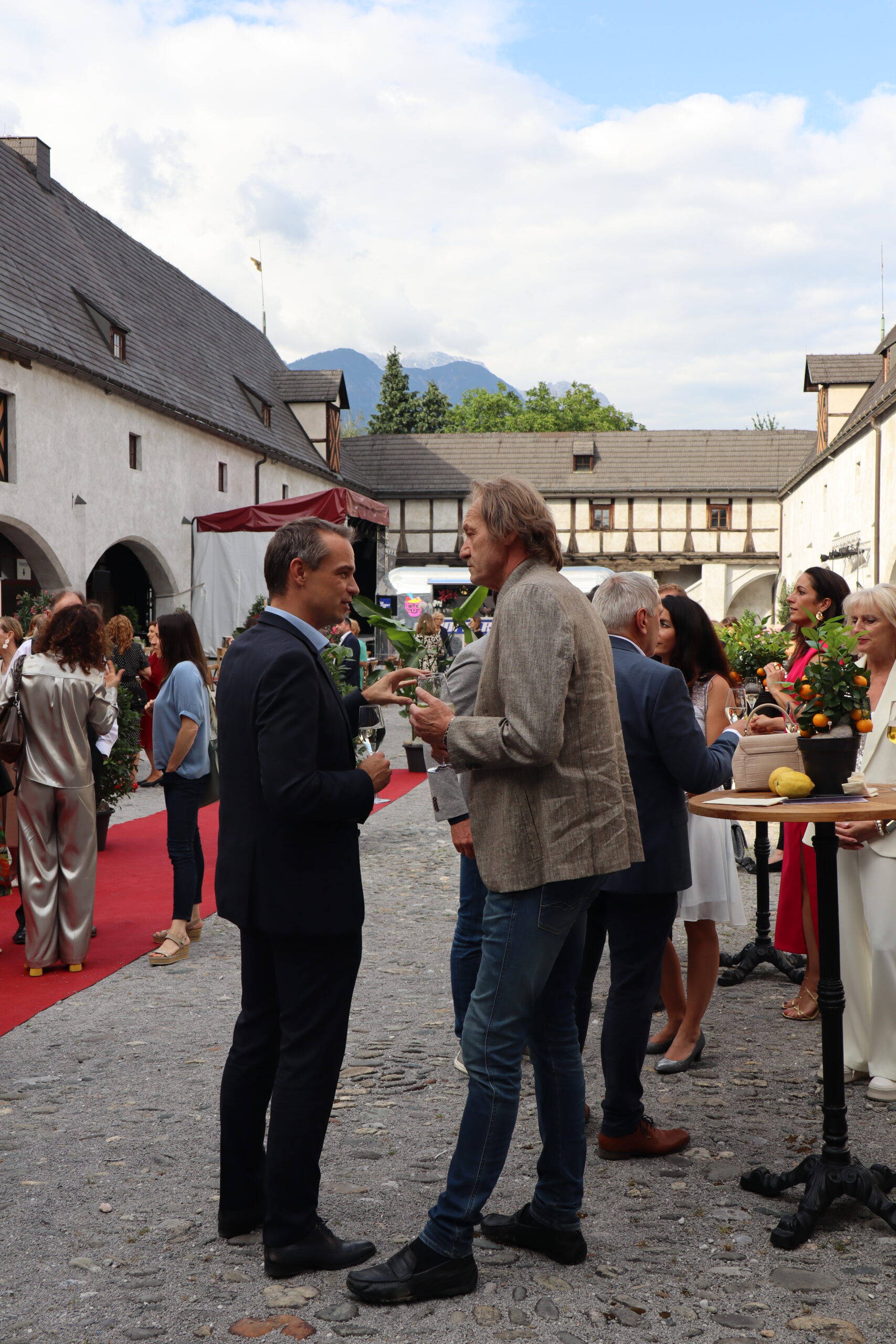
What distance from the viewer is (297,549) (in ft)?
10.1

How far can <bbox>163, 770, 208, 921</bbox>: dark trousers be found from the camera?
20.9ft

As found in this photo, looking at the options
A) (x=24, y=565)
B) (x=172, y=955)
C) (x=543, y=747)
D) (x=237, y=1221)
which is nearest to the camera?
(x=543, y=747)

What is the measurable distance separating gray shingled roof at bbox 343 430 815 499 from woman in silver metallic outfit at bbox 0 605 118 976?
3334cm

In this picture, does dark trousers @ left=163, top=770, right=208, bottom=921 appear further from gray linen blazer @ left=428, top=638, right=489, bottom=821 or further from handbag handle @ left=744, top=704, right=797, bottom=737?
handbag handle @ left=744, top=704, right=797, bottom=737

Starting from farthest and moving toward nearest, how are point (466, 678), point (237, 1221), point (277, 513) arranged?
point (277, 513)
point (466, 678)
point (237, 1221)

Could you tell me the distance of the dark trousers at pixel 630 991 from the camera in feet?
11.9

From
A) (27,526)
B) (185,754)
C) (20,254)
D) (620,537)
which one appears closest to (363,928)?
(185,754)

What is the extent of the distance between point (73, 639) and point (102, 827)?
384cm

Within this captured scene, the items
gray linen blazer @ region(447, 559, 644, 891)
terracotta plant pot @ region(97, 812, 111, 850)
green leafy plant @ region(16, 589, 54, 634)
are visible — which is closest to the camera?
gray linen blazer @ region(447, 559, 644, 891)

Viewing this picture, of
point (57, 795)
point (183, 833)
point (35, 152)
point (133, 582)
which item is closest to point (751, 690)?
point (183, 833)

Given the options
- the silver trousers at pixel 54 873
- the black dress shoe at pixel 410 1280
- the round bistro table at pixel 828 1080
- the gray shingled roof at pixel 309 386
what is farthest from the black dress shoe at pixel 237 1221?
the gray shingled roof at pixel 309 386

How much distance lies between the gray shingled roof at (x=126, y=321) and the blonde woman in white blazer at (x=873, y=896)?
1450 cm

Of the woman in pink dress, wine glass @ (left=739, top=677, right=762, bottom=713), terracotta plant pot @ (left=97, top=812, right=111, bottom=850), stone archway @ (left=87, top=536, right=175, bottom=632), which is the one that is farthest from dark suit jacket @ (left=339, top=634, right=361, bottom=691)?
stone archway @ (left=87, top=536, right=175, bottom=632)

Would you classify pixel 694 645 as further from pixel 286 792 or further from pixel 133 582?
pixel 133 582
